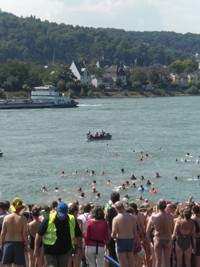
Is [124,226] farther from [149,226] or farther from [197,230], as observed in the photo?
[197,230]

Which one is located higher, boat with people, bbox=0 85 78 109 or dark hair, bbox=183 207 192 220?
dark hair, bbox=183 207 192 220

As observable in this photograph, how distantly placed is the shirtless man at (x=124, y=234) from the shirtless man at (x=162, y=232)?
48 centimetres

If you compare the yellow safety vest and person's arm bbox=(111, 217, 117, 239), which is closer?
the yellow safety vest

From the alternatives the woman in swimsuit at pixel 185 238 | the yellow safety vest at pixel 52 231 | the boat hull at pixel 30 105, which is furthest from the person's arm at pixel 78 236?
the boat hull at pixel 30 105

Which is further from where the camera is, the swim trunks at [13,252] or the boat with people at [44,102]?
the boat with people at [44,102]

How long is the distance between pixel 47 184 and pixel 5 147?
24.9 meters

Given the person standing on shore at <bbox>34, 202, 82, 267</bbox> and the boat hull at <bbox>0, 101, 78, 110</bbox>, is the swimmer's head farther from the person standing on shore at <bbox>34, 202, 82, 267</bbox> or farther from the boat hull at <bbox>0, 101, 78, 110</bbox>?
the boat hull at <bbox>0, 101, 78, 110</bbox>

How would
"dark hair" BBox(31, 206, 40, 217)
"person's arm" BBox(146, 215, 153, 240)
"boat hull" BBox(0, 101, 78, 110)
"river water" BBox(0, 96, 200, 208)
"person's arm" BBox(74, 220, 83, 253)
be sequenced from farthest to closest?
1. "boat hull" BBox(0, 101, 78, 110)
2. "river water" BBox(0, 96, 200, 208)
3. "person's arm" BBox(146, 215, 153, 240)
4. "dark hair" BBox(31, 206, 40, 217)
5. "person's arm" BBox(74, 220, 83, 253)

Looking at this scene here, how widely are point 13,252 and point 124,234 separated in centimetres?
184

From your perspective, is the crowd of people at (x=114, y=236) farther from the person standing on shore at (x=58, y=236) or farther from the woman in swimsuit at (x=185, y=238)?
the person standing on shore at (x=58, y=236)

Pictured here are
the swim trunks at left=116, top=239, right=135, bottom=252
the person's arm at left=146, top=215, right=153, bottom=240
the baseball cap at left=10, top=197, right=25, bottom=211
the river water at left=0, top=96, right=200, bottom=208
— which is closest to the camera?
the baseball cap at left=10, top=197, right=25, bottom=211

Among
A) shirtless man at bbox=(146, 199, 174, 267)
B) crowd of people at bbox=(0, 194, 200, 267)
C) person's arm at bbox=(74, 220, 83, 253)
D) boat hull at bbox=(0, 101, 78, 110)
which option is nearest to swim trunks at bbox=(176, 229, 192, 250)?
crowd of people at bbox=(0, 194, 200, 267)

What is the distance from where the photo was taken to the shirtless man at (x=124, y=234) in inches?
453

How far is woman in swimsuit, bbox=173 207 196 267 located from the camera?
11.8 metres
